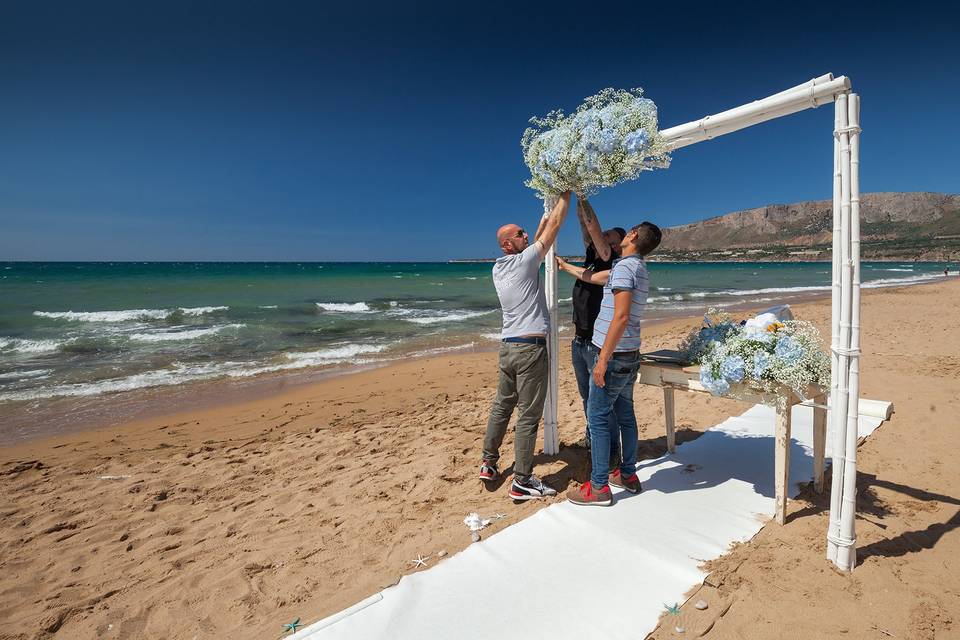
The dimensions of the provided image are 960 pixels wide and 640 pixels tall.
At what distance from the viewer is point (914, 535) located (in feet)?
8.96

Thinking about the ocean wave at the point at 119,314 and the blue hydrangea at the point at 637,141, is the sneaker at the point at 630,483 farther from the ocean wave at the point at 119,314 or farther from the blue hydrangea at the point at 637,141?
the ocean wave at the point at 119,314

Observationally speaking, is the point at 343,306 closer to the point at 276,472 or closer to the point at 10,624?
the point at 276,472

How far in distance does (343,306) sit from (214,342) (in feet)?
28.7

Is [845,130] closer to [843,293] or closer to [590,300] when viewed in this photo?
[843,293]

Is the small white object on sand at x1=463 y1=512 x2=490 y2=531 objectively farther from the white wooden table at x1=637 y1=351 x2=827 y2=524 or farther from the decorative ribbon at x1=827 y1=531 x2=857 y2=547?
the decorative ribbon at x1=827 y1=531 x2=857 y2=547

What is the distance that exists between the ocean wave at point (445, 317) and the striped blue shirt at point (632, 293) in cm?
1230

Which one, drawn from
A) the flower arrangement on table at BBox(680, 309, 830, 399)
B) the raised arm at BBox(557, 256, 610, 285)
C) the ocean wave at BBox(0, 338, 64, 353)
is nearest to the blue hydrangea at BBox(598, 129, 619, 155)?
the raised arm at BBox(557, 256, 610, 285)

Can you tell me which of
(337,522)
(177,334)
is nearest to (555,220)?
(337,522)

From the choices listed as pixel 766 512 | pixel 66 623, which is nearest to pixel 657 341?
pixel 766 512

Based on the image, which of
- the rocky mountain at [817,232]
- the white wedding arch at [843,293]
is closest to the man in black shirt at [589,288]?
the white wedding arch at [843,293]

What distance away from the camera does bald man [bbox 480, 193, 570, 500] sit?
3168 mm

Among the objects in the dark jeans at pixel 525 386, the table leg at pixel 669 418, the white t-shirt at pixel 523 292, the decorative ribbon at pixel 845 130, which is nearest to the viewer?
the decorative ribbon at pixel 845 130

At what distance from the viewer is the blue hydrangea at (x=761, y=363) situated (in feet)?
9.31

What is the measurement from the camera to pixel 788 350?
2826 millimetres
